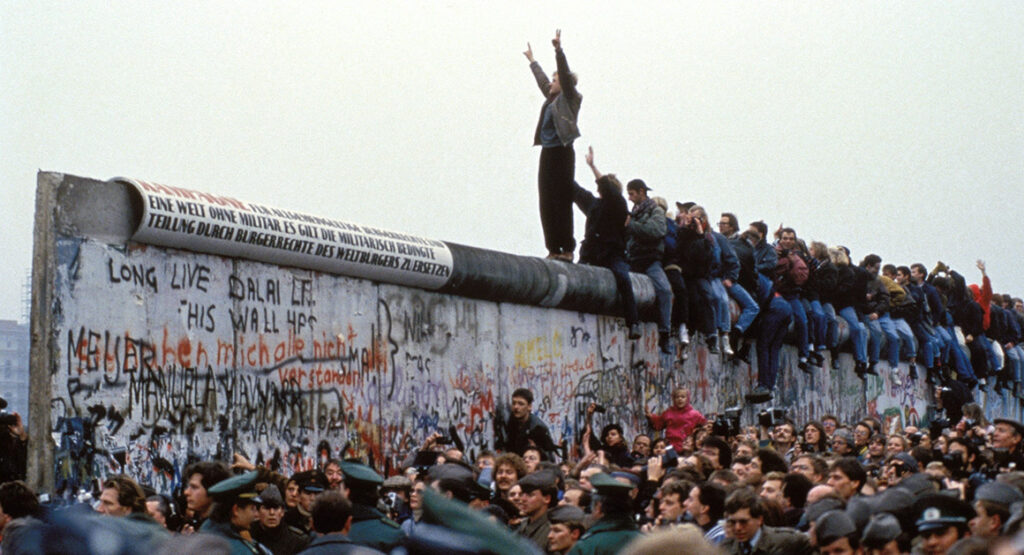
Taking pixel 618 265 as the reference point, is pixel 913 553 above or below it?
below

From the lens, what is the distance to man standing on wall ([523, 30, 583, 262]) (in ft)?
58.7

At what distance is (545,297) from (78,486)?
7.34m

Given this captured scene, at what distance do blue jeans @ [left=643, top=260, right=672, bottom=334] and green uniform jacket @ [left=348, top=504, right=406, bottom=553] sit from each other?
11167 mm

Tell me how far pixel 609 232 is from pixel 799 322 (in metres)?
5.17

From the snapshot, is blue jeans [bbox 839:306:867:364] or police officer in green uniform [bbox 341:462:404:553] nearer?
police officer in green uniform [bbox 341:462:404:553]

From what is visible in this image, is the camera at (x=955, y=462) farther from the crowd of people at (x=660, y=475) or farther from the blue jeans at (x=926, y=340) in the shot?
the blue jeans at (x=926, y=340)

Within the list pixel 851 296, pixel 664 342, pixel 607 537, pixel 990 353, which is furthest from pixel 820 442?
pixel 990 353

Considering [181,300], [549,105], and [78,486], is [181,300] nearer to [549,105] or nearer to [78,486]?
[78,486]

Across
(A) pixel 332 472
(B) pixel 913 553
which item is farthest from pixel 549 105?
(B) pixel 913 553

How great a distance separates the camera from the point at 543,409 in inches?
704

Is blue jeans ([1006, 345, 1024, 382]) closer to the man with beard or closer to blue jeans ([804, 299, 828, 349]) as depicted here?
blue jeans ([804, 299, 828, 349])

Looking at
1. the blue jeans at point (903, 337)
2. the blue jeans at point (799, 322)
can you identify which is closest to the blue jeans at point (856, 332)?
Answer: the blue jeans at point (799, 322)

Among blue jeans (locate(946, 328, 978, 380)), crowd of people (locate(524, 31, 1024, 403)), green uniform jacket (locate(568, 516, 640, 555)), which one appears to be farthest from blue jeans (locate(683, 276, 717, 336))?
green uniform jacket (locate(568, 516, 640, 555))

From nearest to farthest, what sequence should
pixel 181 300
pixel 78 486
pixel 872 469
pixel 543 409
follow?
1. pixel 78 486
2. pixel 181 300
3. pixel 872 469
4. pixel 543 409
